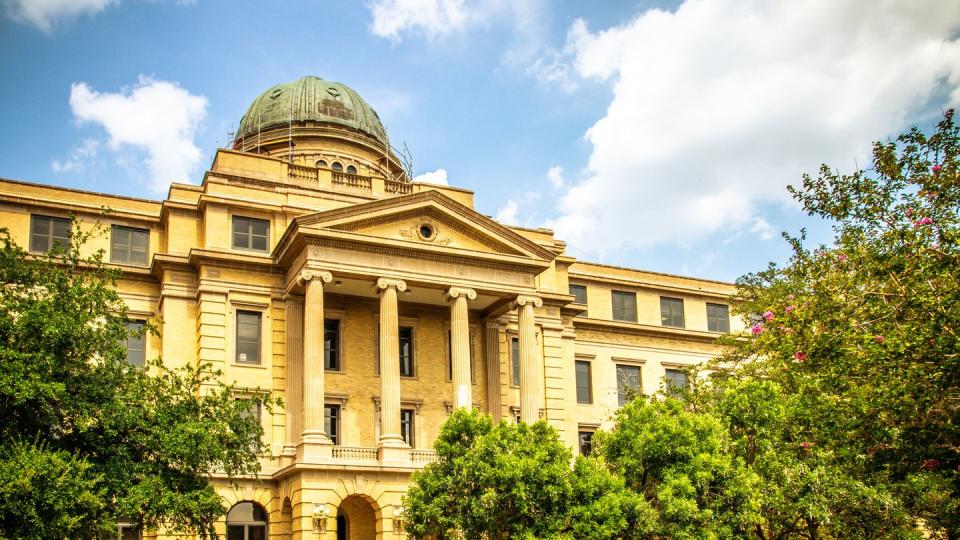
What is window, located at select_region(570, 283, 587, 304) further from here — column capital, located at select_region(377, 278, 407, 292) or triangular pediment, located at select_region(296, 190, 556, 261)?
column capital, located at select_region(377, 278, 407, 292)

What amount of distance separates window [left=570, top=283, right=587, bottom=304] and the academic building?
17.1 feet

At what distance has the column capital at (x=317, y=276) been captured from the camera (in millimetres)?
38062

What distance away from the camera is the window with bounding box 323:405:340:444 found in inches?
1570

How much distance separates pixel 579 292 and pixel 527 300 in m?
10.3

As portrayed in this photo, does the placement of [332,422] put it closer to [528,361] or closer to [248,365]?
[248,365]

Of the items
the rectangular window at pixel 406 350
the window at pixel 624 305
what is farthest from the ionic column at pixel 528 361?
the window at pixel 624 305

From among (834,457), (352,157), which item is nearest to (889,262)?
(834,457)

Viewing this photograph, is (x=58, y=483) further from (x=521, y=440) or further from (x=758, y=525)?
(x=758, y=525)

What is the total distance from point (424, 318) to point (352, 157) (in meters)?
14.1

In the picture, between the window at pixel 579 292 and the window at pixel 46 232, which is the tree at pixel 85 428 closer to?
the window at pixel 46 232

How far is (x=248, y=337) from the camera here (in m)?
40.0

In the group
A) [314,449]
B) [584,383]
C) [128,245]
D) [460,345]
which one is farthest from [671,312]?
[128,245]

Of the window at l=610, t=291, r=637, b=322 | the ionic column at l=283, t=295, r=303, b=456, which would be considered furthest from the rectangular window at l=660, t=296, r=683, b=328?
the ionic column at l=283, t=295, r=303, b=456

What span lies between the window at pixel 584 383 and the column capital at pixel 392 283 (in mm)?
13651
